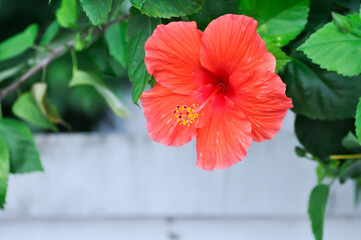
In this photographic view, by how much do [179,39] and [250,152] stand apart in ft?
1.29

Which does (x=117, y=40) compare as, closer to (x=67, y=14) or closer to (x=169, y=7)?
(x=67, y=14)

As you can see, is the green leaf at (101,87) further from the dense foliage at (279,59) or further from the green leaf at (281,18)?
the green leaf at (281,18)

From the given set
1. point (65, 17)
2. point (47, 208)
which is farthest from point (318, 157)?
point (47, 208)

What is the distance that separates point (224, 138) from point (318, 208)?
0.54 feet

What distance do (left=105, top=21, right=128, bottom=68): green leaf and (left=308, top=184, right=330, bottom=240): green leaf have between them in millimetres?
208

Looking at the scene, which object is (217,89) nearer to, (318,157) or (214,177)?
(318,157)

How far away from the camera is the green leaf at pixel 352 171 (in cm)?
39

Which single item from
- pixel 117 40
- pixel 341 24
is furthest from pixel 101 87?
pixel 341 24

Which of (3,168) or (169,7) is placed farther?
(3,168)

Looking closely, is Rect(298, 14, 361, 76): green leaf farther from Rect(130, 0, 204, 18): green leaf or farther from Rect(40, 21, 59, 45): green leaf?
Rect(40, 21, 59, 45): green leaf

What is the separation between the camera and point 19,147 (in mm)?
381

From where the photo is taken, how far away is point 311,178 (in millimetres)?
597

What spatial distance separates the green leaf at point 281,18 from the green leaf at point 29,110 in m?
0.28

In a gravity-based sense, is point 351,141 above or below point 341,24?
below
